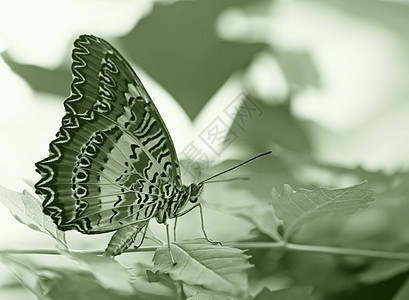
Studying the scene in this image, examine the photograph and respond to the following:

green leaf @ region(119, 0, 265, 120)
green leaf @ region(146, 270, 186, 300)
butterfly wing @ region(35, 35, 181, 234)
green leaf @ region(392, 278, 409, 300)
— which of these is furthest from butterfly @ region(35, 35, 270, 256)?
green leaf @ region(119, 0, 265, 120)

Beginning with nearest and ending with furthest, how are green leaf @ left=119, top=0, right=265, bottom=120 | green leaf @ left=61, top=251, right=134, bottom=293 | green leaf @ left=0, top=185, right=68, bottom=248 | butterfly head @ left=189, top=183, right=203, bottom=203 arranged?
green leaf @ left=61, top=251, right=134, bottom=293 → green leaf @ left=0, top=185, right=68, bottom=248 → butterfly head @ left=189, top=183, right=203, bottom=203 → green leaf @ left=119, top=0, right=265, bottom=120

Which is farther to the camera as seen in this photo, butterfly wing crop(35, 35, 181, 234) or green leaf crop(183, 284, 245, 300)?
butterfly wing crop(35, 35, 181, 234)

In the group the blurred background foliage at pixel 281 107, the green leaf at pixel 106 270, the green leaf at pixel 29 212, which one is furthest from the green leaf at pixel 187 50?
the green leaf at pixel 106 270

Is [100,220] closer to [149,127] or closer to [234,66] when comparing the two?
[149,127]

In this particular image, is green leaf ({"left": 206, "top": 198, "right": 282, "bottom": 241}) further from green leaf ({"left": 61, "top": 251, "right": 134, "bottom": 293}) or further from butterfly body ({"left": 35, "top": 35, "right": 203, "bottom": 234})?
green leaf ({"left": 61, "top": 251, "right": 134, "bottom": 293})

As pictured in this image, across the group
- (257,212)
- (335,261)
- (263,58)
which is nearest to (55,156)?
(257,212)

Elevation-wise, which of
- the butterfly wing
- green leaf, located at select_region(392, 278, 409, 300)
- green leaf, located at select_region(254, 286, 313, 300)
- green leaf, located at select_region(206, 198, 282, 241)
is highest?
the butterfly wing

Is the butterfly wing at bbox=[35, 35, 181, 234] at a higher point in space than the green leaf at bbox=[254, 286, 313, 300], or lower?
higher
